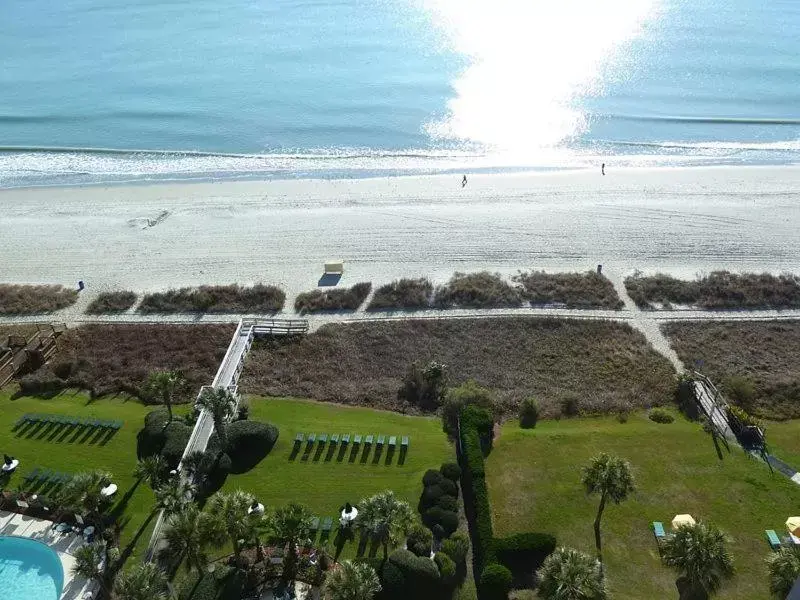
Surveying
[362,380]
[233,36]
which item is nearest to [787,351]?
[362,380]

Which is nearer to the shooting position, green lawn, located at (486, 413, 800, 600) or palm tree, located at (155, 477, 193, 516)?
palm tree, located at (155, 477, 193, 516)

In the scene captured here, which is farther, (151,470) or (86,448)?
(86,448)

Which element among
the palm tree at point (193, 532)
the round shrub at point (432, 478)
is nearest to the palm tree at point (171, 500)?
the palm tree at point (193, 532)

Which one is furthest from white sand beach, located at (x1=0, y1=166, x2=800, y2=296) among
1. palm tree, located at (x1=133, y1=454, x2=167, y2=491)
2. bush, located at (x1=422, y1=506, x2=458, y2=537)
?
bush, located at (x1=422, y1=506, x2=458, y2=537)

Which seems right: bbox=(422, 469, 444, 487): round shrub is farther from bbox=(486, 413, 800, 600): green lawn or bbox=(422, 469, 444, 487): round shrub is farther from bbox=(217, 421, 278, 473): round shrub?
bbox=(217, 421, 278, 473): round shrub

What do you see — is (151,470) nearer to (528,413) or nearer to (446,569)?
(446,569)

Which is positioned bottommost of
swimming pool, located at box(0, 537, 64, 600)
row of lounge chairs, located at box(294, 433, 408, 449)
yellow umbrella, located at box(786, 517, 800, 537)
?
swimming pool, located at box(0, 537, 64, 600)

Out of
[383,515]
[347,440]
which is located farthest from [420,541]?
[347,440]
